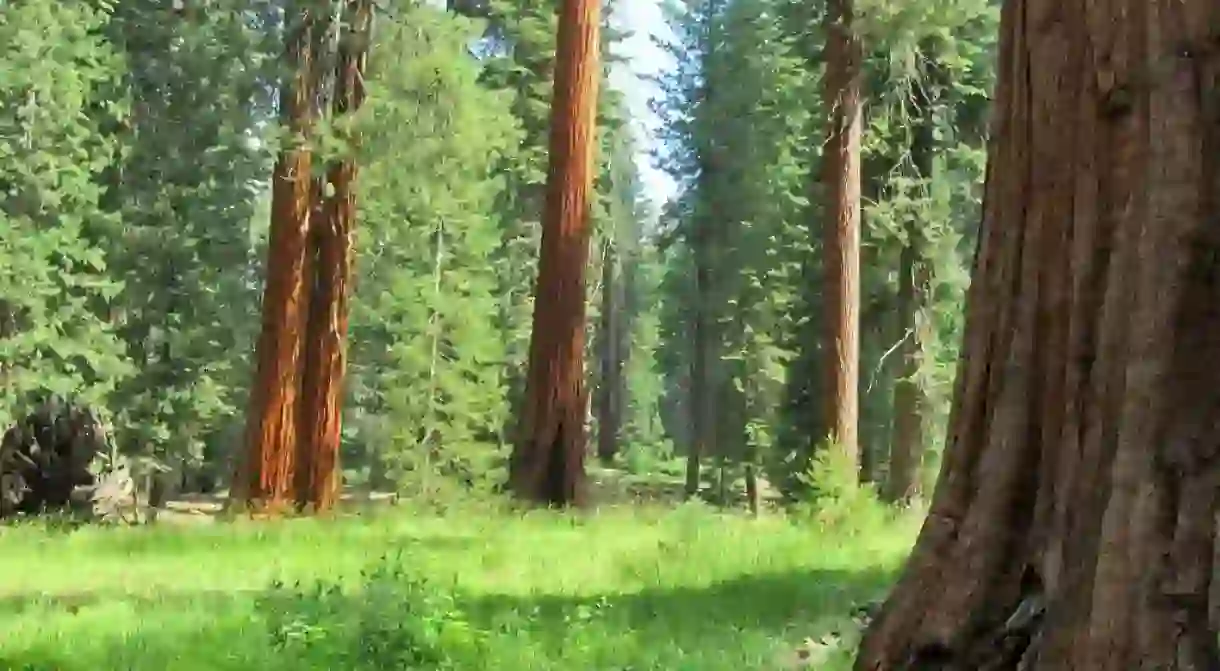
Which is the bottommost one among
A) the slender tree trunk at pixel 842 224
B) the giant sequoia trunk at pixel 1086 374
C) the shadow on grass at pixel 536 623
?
the shadow on grass at pixel 536 623

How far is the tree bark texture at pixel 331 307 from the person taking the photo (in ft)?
48.1

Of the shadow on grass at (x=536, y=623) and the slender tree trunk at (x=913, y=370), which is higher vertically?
the slender tree trunk at (x=913, y=370)

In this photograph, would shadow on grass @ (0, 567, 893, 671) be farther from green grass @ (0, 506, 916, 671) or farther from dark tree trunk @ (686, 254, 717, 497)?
dark tree trunk @ (686, 254, 717, 497)

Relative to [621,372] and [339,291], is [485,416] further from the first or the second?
[621,372]

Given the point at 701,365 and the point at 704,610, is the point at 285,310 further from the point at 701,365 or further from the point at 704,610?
the point at 701,365

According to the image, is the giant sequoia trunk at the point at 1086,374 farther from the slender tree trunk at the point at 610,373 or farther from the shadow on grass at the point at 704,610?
the slender tree trunk at the point at 610,373

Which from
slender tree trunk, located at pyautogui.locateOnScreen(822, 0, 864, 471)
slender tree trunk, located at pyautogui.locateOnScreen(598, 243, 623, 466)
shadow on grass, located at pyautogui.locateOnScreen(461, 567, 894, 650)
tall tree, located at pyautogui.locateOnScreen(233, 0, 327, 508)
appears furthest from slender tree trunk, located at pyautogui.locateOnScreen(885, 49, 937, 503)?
slender tree trunk, located at pyautogui.locateOnScreen(598, 243, 623, 466)

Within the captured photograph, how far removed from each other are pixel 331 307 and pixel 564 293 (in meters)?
2.64

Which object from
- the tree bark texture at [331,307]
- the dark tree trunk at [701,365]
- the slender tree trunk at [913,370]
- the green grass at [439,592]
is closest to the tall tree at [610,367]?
the dark tree trunk at [701,365]

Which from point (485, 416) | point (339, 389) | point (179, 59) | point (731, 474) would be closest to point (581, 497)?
point (339, 389)

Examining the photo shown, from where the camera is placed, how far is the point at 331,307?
48.8 feet

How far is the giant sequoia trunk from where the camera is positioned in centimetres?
335

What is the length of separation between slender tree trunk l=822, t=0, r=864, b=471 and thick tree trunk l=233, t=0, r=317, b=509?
5.91 metres

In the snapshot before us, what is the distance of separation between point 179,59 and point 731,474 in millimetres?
21916
